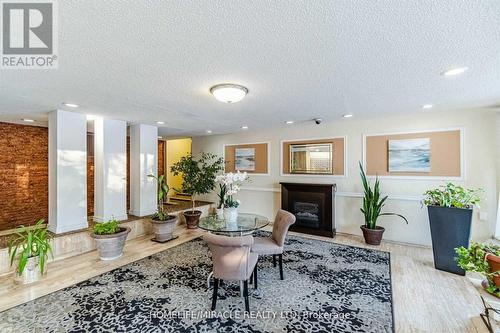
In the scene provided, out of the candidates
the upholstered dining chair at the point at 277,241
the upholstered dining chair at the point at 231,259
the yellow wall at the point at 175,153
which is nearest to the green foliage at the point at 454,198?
the upholstered dining chair at the point at 277,241

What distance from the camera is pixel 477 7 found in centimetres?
127

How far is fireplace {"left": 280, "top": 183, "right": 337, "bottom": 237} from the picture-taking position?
4633mm

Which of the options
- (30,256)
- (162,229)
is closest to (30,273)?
(30,256)

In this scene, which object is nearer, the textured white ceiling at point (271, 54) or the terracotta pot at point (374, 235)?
the textured white ceiling at point (271, 54)

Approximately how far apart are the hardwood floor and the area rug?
0.14m

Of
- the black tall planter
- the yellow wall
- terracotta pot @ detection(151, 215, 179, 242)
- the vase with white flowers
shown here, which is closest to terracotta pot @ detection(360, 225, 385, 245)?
the black tall planter

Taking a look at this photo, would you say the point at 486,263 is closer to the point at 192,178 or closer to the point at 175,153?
the point at 192,178

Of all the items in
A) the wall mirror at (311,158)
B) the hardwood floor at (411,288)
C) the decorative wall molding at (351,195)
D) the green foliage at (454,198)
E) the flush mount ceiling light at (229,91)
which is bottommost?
the hardwood floor at (411,288)

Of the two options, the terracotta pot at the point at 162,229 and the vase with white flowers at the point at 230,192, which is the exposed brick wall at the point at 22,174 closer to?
the terracotta pot at the point at 162,229

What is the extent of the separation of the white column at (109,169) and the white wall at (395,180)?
2978 mm

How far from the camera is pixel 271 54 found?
181 cm

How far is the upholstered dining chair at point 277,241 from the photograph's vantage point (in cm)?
278

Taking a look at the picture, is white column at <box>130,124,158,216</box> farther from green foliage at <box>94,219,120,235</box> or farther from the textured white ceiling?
the textured white ceiling

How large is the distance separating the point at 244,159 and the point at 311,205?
2.20 metres
